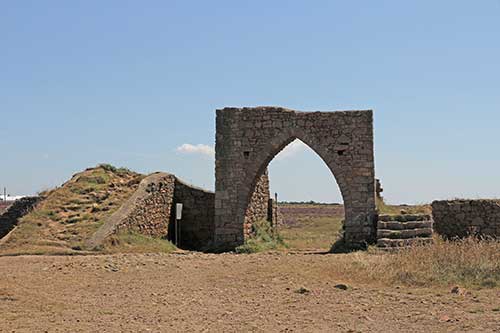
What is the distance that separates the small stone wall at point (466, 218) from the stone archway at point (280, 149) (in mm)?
2521

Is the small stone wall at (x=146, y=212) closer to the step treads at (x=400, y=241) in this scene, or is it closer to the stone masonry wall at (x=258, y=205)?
the stone masonry wall at (x=258, y=205)

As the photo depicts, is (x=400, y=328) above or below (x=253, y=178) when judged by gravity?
below

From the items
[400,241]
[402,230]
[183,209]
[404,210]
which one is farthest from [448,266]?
[183,209]

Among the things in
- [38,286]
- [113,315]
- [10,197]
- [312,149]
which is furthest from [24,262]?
[10,197]

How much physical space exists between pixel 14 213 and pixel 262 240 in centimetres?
807

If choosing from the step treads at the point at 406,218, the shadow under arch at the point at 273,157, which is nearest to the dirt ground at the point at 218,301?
the step treads at the point at 406,218

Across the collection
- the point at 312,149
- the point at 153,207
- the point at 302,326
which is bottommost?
the point at 302,326

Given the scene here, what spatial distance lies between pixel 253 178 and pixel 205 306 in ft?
30.5

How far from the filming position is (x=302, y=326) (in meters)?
7.44

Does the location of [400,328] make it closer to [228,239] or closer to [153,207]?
[228,239]

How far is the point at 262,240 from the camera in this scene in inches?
750

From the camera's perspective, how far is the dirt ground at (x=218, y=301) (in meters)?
7.48

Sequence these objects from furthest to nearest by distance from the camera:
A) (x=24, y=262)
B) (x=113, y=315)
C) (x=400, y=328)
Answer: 1. (x=24, y=262)
2. (x=113, y=315)
3. (x=400, y=328)

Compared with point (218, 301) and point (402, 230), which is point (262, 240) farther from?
point (218, 301)
